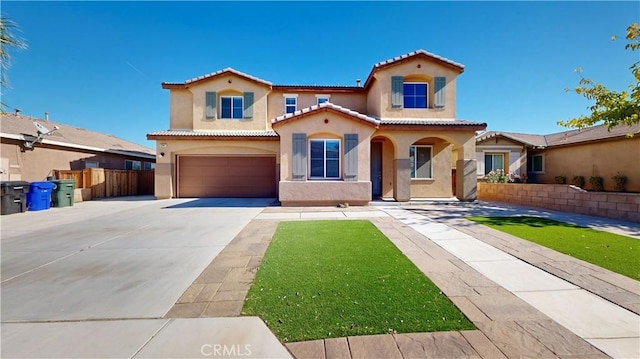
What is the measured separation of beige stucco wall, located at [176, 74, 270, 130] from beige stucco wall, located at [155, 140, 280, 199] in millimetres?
1333

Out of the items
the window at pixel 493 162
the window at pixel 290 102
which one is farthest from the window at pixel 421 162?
the window at pixel 290 102

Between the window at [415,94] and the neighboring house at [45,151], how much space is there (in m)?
20.0

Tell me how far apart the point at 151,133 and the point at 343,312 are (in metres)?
15.5

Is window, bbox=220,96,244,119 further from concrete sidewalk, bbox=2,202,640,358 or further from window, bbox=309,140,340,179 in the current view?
concrete sidewalk, bbox=2,202,640,358

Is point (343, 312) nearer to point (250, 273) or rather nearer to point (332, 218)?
point (250, 273)

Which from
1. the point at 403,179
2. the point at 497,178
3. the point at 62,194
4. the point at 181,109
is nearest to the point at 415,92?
the point at 403,179

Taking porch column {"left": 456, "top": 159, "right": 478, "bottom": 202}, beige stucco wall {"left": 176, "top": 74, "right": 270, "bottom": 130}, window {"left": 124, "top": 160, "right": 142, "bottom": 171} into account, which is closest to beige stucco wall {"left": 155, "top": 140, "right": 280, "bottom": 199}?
beige stucco wall {"left": 176, "top": 74, "right": 270, "bottom": 130}

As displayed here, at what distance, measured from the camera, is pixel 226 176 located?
50.1ft

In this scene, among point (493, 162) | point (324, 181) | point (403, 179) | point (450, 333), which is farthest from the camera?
point (493, 162)

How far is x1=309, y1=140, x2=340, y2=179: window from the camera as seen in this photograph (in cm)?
1131

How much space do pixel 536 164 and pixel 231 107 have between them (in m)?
22.3

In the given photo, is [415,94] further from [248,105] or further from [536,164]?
[536,164]

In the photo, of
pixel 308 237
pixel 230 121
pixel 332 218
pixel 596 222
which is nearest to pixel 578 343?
pixel 308 237

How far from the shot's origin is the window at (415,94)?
14.0 meters
